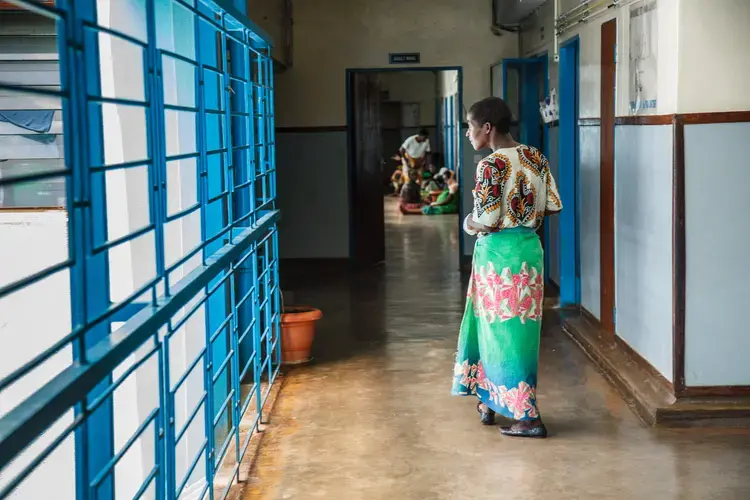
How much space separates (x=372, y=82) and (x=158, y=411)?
819cm

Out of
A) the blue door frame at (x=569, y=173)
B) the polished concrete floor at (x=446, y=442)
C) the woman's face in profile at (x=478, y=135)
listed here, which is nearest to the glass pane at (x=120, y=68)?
the woman's face in profile at (x=478, y=135)

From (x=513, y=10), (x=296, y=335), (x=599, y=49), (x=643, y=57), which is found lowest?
(x=296, y=335)

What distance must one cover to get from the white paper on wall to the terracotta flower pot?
2246 millimetres

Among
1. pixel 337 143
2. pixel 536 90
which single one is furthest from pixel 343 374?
pixel 337 143

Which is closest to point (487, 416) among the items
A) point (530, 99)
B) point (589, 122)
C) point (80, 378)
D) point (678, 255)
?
point (678, 255)

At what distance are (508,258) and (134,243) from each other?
1.64 m

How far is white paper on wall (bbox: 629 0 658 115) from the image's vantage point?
4.85 meters

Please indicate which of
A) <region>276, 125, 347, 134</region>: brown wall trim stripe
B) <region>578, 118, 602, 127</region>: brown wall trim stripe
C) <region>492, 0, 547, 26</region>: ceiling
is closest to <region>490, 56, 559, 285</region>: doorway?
<region>492, 0, 547, 26</region>: ceiling

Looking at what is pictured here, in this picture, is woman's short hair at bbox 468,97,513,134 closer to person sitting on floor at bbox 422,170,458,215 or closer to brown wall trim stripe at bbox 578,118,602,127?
brown wall trim stripe at bbox 578,118,602,127

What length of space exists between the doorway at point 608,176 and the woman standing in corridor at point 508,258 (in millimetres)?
1523

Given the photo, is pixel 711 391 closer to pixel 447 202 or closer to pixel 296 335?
pixel 296 335

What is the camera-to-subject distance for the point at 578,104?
6.96m

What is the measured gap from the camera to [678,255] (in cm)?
454

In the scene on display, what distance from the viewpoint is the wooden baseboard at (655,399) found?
178 inches
